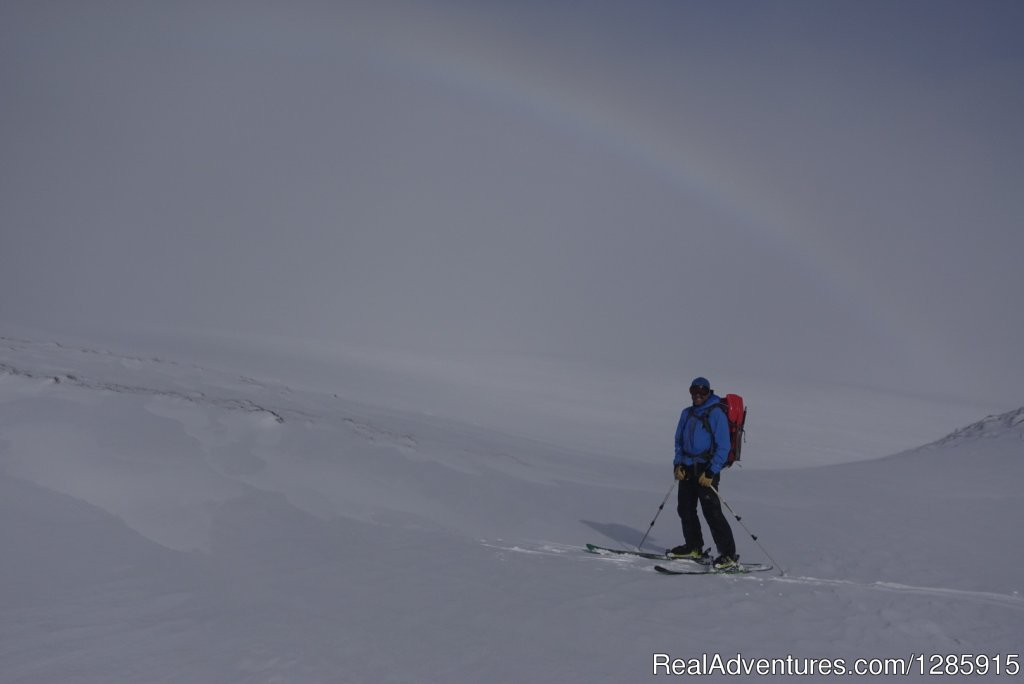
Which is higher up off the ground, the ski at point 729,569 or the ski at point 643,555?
the ski at point 643,555

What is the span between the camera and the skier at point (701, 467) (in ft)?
24.8

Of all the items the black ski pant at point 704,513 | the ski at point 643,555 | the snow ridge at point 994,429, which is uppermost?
the snow ridge at point 994,429

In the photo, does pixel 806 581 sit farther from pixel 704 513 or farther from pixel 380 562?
pixel 380 562

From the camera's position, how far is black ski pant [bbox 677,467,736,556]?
7480 mm

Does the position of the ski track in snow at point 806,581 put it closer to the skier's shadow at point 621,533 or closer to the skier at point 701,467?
the skier at point 701,467

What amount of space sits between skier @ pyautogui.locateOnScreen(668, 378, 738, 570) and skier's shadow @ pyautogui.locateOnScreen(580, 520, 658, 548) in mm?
1096

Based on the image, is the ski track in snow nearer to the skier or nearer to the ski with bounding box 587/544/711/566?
the ski with bounding box 587/544/711/566

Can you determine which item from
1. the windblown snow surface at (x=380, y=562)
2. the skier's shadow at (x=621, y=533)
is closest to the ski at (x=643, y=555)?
the windblown snow surface at (x=380, y=562)

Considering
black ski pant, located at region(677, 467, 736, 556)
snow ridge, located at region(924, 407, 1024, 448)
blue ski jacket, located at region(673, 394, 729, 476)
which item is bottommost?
black ski pant, located at region(677, 467, 736, 556)

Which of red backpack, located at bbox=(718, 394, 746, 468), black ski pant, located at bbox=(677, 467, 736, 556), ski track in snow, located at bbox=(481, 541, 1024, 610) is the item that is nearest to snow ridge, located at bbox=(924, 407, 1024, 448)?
ski track in snow, located at bbox=(481, 541, 1024, 610)

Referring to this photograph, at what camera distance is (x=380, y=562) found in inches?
251

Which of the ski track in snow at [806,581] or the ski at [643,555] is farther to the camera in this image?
the ski at [643,555]

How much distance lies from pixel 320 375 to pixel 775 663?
71.6ft

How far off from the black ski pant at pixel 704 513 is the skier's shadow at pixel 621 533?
107 cm
